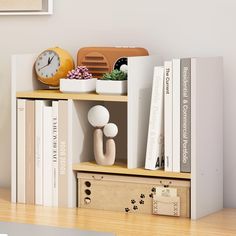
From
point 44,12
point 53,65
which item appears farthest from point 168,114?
point 44,12

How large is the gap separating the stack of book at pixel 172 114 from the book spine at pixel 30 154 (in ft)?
1.00

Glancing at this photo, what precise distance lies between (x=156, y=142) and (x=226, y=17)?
14.7 inches

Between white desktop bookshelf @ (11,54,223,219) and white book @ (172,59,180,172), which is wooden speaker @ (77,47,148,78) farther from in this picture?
white book @ (172,59,180,172)

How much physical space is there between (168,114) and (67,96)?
0.26m

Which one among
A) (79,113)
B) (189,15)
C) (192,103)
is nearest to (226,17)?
(189,15)

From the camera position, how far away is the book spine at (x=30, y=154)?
1888mm

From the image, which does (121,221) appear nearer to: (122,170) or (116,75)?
(122,170)

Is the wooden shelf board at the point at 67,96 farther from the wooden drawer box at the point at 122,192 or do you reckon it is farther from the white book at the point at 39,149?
the wooden drawer box at the point at 122,192

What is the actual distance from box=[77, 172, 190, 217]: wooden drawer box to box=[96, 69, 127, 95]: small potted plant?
0.20 metres

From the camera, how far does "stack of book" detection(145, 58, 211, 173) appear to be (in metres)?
1.72

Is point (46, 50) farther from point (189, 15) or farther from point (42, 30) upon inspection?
point (189, 15)

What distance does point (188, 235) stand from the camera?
62.7 inches

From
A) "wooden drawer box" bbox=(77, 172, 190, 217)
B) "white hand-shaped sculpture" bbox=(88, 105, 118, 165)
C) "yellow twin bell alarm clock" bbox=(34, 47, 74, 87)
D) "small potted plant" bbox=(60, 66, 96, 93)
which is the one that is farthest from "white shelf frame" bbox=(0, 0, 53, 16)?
"wooden drawer box" bbox=(77, 172, 190, 217)

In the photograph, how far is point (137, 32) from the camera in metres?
1.99
